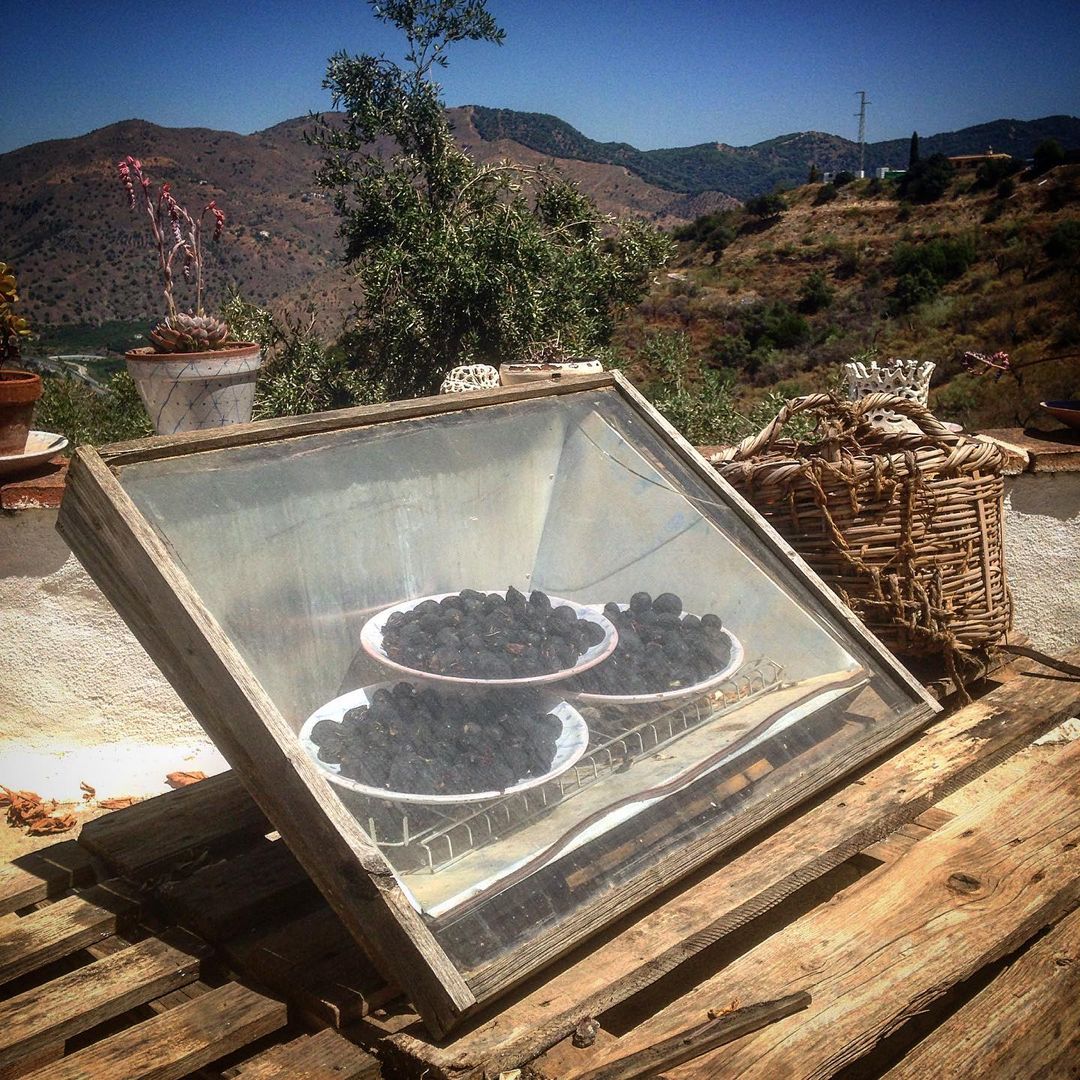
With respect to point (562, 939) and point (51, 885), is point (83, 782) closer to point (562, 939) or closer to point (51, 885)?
point (51, 885)

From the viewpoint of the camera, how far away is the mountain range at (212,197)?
2222 centimetres

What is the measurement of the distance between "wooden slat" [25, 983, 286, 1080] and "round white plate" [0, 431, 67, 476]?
2.02 metres

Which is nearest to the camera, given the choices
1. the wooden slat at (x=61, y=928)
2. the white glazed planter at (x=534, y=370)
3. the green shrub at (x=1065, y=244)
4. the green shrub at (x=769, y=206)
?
the wooden slat at (x=61, y=928)

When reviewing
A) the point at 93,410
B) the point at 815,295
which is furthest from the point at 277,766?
the point at 815,295

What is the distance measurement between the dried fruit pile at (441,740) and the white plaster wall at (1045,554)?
230 cm

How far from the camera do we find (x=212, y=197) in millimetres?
17719

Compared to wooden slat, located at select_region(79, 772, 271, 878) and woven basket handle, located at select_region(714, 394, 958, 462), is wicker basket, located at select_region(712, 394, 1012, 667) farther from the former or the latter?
wooden slat, located at select_region(79, 772, 271, 878)

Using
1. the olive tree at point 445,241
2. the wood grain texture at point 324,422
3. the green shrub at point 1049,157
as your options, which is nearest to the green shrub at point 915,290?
the green shrub at point 1049,157

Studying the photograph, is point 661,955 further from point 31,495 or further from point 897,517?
point 31,495

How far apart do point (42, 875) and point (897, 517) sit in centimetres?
165

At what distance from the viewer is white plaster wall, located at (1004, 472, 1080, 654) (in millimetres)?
3131

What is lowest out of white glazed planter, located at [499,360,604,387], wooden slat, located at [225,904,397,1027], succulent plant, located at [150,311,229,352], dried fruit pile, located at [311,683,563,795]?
wooden slat, located at [225,904,397,1027]

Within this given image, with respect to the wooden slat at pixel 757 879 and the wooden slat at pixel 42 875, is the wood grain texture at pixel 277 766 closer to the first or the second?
the wooden slat at pixel 757 879

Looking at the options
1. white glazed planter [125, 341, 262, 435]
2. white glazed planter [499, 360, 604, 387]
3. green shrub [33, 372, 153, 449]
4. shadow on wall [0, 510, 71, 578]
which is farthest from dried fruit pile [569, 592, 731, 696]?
green shrub [33, 372, 153, 449]
